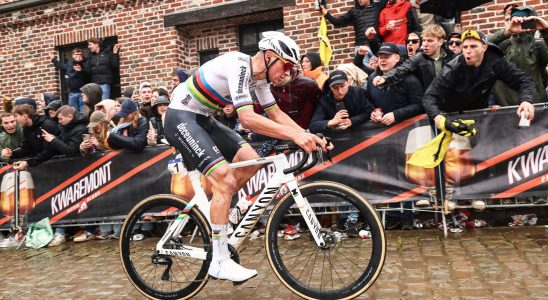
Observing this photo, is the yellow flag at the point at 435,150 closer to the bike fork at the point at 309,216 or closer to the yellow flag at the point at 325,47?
the bike fork at the point at 309,216

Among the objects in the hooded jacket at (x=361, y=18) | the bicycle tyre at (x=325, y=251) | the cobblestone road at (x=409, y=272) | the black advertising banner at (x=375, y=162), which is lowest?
the cobblestone road at (x=409, y=272)

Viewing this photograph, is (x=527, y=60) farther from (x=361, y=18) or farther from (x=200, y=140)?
(x=200, y=140)

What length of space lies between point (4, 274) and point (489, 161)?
5.60 metres

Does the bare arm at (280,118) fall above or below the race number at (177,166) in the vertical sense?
above

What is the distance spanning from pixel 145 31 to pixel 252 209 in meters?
8.69

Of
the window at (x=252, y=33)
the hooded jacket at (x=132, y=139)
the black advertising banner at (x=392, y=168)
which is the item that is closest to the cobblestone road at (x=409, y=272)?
the black advertising banner at (x=392, y=168)


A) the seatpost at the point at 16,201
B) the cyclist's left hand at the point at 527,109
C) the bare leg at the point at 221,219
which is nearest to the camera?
the bare leg at the point at 221,219

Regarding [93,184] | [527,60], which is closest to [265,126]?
[527,60]

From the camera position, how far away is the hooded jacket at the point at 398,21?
846 cm

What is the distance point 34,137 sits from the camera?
24.7 ft

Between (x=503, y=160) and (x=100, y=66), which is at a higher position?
(x=100, y=66)

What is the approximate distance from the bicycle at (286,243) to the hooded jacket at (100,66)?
7.88 m

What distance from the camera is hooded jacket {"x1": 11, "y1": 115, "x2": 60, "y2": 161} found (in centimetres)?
753

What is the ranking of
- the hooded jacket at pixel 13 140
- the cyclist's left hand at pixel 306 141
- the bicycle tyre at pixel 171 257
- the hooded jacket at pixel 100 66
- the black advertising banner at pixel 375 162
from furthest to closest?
the hooded jacket at pixel 100 66
the hooded jacket at pixel 13 140
the black advertising banner at pixel 375 162
the bicycle tyre at pixel 171 257
the cyclist's left hand at pixel 306 141
